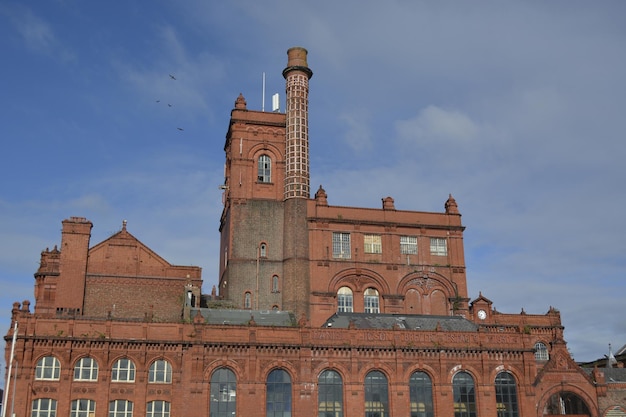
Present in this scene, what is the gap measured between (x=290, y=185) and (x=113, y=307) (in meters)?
20.2

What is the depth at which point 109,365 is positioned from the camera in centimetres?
4991

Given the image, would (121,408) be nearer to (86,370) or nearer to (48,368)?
(86,370)

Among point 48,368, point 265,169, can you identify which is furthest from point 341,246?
point 48,368

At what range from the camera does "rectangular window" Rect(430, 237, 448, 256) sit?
68125 millimetres

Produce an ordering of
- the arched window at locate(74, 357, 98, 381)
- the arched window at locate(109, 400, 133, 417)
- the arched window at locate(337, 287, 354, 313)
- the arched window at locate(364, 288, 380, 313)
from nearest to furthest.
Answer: the arched window at locate(109, 400, 133, 417), the arched window at locate(74, 357, 98, 381), the arched window at locate(337, 287, 354, 313), the arched window at locate(364, 288, 380, 313)

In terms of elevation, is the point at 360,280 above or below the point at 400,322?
above

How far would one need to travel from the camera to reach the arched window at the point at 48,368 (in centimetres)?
4891

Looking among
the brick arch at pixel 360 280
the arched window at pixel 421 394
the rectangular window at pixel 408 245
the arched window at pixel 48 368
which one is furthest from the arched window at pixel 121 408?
the rectangular window at pixel 408 245

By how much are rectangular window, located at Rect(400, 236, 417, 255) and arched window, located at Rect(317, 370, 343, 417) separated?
18.0 meters

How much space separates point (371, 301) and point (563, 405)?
62.7ft

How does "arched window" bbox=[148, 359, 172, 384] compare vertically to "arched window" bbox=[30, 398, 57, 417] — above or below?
above

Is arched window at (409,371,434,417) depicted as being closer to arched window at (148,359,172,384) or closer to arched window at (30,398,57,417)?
arched window at (148,359,172,384)

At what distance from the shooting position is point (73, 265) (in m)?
60.9

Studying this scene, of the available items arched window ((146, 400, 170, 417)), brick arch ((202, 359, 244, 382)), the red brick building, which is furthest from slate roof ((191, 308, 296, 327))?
arched window ((146, 400, 170, 417))
